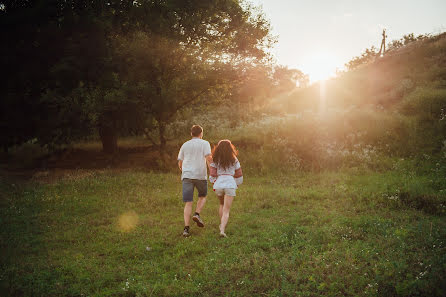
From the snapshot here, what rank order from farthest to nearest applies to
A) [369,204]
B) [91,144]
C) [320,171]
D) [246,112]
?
[246,112]
[91,144]
[320,171]
[369,204]

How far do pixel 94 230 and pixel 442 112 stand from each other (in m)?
18.5

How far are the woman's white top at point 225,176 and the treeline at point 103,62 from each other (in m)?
9.33

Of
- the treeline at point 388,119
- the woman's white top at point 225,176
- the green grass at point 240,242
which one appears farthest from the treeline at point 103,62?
the woman's white top at point 225,176

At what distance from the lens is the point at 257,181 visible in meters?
14.2

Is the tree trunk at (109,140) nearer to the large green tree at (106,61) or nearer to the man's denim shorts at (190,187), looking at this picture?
the large green tree at (106,61)

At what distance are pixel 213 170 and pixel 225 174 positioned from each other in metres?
0.32

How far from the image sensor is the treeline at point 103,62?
645 inches

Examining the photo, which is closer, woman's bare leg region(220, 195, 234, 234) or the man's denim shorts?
woman's bare leg region(220, 195, 234, 234)

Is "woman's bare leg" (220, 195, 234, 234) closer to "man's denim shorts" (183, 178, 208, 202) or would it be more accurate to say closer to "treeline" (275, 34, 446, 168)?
"man's denim shorts" (183, 178, 208, 202)

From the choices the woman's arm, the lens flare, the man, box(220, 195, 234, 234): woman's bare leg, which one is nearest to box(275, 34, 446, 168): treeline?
the woman's arm

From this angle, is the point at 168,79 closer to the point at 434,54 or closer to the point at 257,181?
the point at 257,181

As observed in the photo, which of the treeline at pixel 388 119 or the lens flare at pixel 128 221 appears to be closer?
the lens flare at pixel 128 221

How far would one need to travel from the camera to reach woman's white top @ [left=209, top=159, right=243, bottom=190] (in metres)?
7.65

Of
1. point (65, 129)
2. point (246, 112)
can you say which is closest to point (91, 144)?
point (65, 129)
